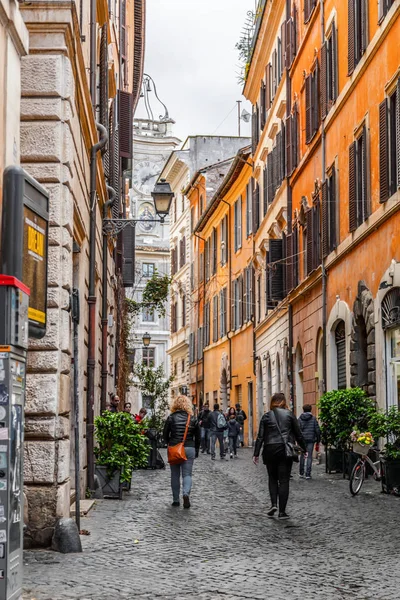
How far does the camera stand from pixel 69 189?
38.1ft

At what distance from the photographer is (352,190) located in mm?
22406

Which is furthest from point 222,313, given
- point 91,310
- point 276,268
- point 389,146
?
point 91,310

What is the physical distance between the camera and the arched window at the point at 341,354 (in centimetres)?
2428

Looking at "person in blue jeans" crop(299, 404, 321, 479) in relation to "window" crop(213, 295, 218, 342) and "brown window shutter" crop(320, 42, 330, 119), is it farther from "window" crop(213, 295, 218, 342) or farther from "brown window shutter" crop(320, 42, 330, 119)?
"window" crop(213, 295, 218, 342)

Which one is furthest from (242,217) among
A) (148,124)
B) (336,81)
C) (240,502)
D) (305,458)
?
(148,124)

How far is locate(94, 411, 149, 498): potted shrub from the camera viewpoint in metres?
15.8

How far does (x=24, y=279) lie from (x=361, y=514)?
767cm

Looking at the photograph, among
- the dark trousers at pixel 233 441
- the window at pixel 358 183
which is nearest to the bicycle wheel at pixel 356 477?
the window at pixel 358 183

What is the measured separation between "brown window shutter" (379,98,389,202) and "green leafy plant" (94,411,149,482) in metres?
6.38

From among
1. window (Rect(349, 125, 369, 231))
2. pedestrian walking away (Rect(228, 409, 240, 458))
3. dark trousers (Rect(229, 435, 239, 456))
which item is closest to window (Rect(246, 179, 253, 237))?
pedestrian walking away (Rect(228, 409, 240, 458))

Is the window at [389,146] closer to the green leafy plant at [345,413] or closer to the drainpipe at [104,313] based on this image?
the green leafy plant at [345,413]

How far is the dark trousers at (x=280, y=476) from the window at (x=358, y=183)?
8.39 m

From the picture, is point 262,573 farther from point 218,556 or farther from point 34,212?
point 34,212

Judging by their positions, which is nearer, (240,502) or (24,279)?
(24,279)
